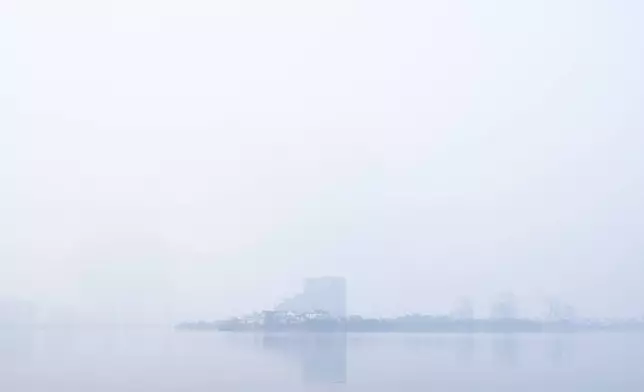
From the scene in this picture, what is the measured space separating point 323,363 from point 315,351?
0.37ft

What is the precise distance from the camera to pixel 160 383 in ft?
24.7

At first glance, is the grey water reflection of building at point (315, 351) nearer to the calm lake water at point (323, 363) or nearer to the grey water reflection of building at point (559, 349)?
the calm lake water at point (323, 363)

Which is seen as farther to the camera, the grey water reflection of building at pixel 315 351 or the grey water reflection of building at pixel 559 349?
the grey water reflection of building at pixel 559 349

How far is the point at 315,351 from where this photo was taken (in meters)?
7.85

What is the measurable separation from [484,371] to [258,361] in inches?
72.6

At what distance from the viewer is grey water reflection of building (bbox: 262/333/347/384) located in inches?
301

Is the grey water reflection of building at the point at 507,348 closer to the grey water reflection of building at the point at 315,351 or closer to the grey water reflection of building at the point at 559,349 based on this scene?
the grey water reflection of building at the point at 559,349

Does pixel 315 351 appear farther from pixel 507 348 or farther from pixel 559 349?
pixel 559 349

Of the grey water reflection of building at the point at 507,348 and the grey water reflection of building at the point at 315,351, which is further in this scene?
the grey water reflection of building at the point at 507,348

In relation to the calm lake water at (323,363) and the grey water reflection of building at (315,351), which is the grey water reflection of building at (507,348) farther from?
the grey water reflection of building at (315,351)

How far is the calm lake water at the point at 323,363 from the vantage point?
7.47 m

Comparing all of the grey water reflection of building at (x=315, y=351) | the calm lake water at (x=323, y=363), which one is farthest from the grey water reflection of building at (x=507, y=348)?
the grey water reflection of building at (x=315, y=351)

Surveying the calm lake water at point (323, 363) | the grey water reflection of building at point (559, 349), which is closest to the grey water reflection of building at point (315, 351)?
the calm lake water at point (323, 363)

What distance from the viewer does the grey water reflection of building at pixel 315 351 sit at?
765 centimetres
